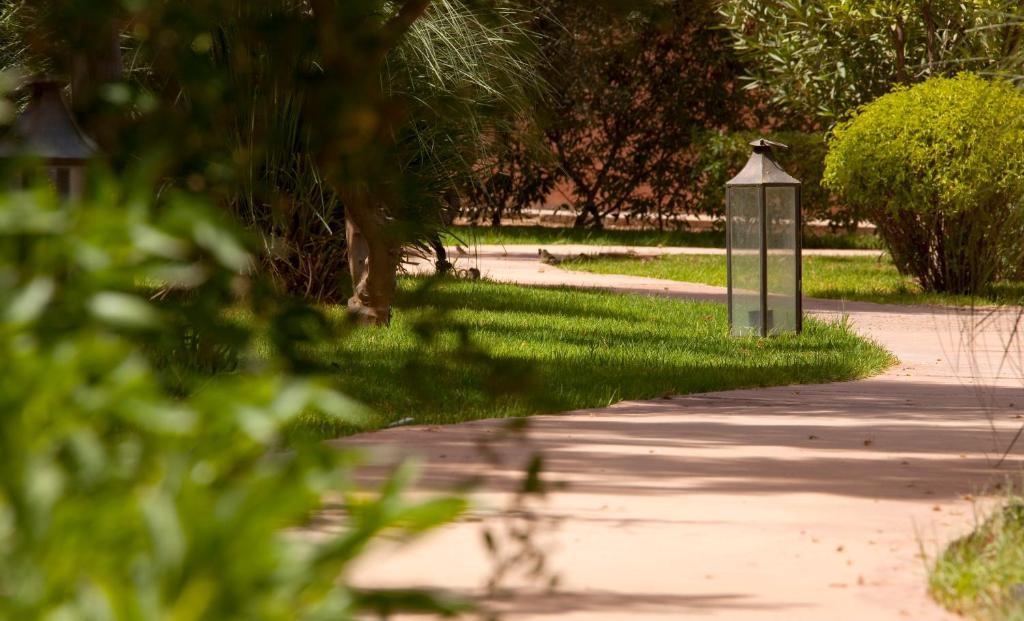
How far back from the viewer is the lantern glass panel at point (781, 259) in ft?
38.1

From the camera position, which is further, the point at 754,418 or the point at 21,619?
the point at 754,418

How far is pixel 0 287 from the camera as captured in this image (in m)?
1.54

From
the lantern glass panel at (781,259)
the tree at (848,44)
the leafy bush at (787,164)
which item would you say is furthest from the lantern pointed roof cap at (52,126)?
the leafy bush at (787,164)

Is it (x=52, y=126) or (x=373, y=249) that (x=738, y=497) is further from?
(x=52, y=126)

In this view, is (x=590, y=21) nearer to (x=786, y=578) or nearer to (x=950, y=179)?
(x=950, y=179)

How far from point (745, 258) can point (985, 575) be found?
777cm

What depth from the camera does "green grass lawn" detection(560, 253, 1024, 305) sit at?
1600cm

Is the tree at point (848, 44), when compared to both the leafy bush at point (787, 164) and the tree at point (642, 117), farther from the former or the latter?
the tree at point (642, 117)

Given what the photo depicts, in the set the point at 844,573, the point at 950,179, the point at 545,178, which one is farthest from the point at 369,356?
the point at 545,178

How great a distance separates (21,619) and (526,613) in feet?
8.90

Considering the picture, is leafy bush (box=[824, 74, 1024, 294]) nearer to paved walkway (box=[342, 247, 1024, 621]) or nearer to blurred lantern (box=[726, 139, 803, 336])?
blurred lantern (box=[726, 139, 803, 336])

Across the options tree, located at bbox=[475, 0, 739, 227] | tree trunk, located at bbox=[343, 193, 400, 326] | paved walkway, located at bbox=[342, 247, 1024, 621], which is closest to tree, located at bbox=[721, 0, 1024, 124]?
tree, located at bbox=[475, 0, 739, 227]

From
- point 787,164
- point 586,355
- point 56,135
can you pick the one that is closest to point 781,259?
point 586,355

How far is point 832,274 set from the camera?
18859 millimetres
